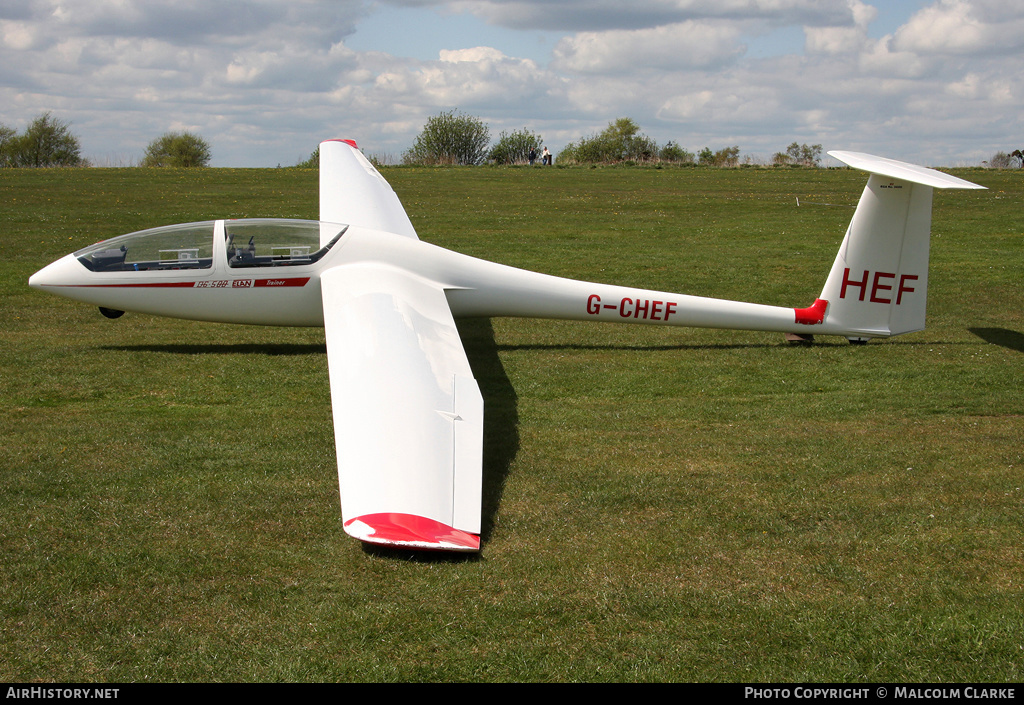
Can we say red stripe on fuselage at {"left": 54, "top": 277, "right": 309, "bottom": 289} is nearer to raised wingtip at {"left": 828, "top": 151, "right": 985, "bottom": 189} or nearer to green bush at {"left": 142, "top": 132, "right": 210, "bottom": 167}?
raised wingtip at {"left": 828, "top": 151, "right": 985, "bottom": 189}

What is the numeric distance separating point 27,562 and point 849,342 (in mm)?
11244

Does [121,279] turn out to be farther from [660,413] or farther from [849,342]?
[849,342]

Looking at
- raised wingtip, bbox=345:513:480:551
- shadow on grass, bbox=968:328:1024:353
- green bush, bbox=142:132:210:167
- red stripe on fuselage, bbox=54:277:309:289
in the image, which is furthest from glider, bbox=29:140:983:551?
green bush, bbox=142:132:210:167

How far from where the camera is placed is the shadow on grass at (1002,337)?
12427 millimetres

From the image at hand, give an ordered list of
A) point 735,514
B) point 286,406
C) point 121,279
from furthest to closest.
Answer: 1. point 121,279
2. point 286,406
3. point 735,514

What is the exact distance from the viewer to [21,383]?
992 cm

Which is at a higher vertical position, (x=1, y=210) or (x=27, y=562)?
(x=1, y=210)

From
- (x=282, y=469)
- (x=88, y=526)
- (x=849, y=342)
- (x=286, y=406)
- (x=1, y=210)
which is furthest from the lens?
(x=1, y=210)

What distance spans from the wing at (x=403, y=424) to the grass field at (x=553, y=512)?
0.44 metres

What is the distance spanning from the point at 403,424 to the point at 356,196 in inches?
359

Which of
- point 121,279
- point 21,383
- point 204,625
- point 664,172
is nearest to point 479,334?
point 121,279

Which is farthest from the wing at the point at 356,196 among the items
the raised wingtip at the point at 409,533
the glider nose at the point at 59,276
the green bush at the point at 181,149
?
the green bush at the point at 181,149

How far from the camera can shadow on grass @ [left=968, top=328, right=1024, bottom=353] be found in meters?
12.4

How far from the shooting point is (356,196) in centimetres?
1495
